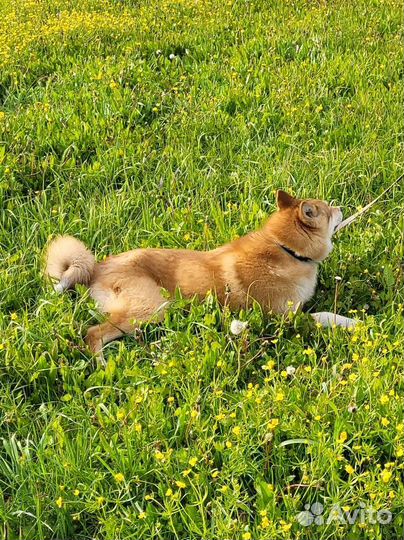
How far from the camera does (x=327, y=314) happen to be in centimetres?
397

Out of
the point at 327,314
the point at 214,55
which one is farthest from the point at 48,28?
the point at 327,314

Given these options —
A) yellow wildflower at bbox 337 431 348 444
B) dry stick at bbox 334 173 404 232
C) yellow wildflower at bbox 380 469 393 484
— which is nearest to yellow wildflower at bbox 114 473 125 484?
yellow wildflower at bbox 337 431 348 444

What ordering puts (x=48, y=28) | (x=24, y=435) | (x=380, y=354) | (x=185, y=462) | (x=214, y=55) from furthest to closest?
1. (x=48, y=28)
2. (x=214, y=55)
3. (x=380, y=354)
4. (x=24, y=435)
5. (x=185, y=462)

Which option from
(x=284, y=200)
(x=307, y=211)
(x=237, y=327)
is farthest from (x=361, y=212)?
(x=237, y=327)

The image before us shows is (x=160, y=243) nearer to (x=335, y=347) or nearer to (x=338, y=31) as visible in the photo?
(x=335, y=347)

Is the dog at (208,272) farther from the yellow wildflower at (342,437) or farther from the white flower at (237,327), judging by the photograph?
the yellow wildflower at (342,437)

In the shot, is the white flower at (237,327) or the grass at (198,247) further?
the white flower at (237,327)

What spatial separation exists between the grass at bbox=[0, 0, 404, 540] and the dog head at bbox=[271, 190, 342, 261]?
0.85 feet

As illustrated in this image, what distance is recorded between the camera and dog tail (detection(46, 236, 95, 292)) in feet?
13.3

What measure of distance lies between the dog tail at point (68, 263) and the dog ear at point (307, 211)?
1.32m

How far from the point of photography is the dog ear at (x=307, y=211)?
166 inches

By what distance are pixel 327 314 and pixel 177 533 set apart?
5.40 feet

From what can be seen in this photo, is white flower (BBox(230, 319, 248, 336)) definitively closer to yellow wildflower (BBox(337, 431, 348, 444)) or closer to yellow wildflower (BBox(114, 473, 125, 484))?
yellow wildflower (BBox(337, 431, 348, 444))

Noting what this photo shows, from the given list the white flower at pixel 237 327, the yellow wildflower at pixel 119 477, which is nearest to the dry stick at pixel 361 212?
the white flower at pixel 237 327
